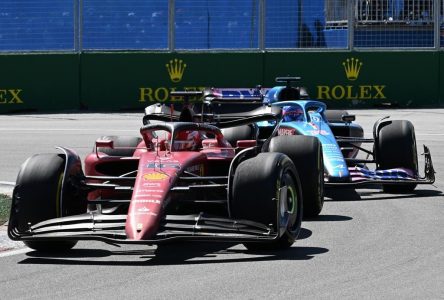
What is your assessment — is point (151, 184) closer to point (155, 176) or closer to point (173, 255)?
point (155, 176)

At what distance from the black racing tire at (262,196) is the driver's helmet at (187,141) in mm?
996

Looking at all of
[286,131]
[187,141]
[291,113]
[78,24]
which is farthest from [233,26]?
[187,141]

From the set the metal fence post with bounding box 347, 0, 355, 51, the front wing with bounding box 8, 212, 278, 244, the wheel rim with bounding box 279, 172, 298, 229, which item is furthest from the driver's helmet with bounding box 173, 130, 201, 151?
the metal fence post with bounding box 347, 0, 355, 51

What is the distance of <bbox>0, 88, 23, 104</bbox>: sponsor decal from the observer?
84.0ft

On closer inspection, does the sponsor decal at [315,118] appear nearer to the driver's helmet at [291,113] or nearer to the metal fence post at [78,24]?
the driver's helmet at [291,113]

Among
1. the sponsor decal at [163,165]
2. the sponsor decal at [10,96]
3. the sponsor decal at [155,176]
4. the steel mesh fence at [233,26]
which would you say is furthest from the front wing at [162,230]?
the steel mesh fence at [233,26]

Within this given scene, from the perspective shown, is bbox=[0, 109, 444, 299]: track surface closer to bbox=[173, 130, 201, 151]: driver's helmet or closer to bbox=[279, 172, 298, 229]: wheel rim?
bbox=[279, 172, 298, 229]: wheel rim

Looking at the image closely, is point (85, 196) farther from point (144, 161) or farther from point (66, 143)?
point (66, 143)

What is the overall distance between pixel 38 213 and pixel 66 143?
401 inches

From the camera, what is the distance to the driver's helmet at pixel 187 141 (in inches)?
377

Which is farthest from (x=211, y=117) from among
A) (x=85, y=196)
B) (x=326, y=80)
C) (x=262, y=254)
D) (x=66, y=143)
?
(x=326, y=80)

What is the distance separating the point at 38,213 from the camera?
8688 millimetres

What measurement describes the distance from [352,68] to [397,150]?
1369cm

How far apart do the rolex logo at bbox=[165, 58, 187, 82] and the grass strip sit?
13767 millimetres
